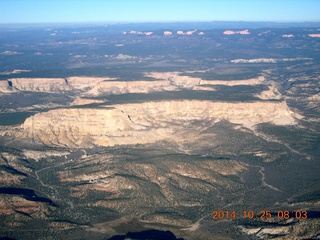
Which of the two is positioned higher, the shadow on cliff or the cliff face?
the cliff face

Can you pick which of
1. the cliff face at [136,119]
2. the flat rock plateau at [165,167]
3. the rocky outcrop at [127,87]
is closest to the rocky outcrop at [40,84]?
Result: the rocky outcrop at [127,87]

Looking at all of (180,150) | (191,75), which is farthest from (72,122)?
(191,75)

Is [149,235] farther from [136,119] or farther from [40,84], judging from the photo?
[40,84]

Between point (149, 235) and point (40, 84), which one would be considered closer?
point (149, 235)

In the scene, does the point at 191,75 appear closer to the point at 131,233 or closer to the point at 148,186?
the point at 148,186

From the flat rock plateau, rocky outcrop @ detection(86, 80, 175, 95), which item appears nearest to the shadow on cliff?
the flat rock plateau

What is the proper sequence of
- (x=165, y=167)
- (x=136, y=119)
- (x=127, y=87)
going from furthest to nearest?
(x=127, y=87) < (x=136, y=119) < (x=165, y=167)

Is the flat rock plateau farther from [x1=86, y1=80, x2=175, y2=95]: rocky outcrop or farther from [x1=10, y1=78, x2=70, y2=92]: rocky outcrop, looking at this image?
[x1=10, y1=78, x2=70, y2=92]: rocky outcrop

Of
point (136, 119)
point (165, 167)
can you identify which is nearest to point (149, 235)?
point (165, 167)


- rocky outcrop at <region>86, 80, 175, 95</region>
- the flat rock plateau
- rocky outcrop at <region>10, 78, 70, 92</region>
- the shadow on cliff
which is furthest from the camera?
rocky outcrop at <region>10, 78, 70, 92</region>
